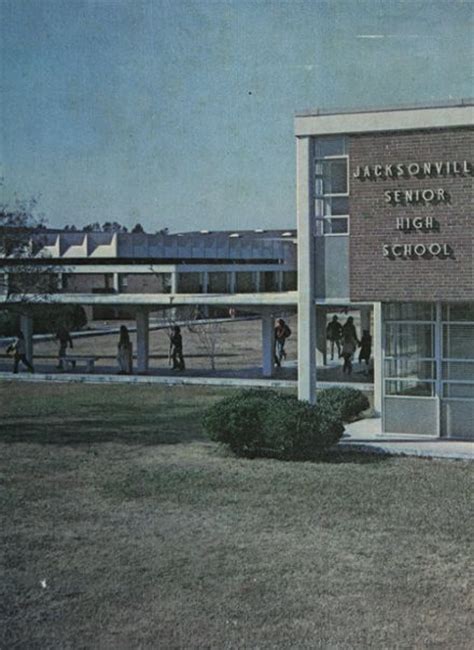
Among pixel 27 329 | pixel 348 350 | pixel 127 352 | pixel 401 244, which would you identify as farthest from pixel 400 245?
pixel 27 329

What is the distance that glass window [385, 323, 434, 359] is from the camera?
1692cm

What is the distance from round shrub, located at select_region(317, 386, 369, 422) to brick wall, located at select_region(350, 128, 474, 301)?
115 inches

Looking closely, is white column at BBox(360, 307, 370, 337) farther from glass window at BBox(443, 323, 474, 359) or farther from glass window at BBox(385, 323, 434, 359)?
glass window at BBox(443, 323, 474, 359)

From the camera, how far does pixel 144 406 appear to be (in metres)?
23.2

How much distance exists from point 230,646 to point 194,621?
668mm

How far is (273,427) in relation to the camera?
49.7ft

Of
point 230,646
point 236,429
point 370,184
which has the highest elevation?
point 370,184

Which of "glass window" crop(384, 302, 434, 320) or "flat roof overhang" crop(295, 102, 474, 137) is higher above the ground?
"flat roof overhang" crop(295, 102, 474, 137)

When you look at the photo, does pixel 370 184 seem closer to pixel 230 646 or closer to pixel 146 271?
pixel 230 646

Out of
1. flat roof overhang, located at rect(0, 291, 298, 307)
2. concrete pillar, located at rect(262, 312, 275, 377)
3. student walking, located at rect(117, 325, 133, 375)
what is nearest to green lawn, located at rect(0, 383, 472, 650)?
flat roof overhang, located at rect(0, 291, 298, 307)

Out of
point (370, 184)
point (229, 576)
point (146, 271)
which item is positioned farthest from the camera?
point (146, 271)

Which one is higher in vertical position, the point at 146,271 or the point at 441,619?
the point at 146,271

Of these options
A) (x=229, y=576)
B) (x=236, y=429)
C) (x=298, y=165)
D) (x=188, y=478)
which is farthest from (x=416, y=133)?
(x=229, y=576)

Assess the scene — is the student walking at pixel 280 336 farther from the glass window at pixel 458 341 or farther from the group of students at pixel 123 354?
the glass window at pixel 458 341
